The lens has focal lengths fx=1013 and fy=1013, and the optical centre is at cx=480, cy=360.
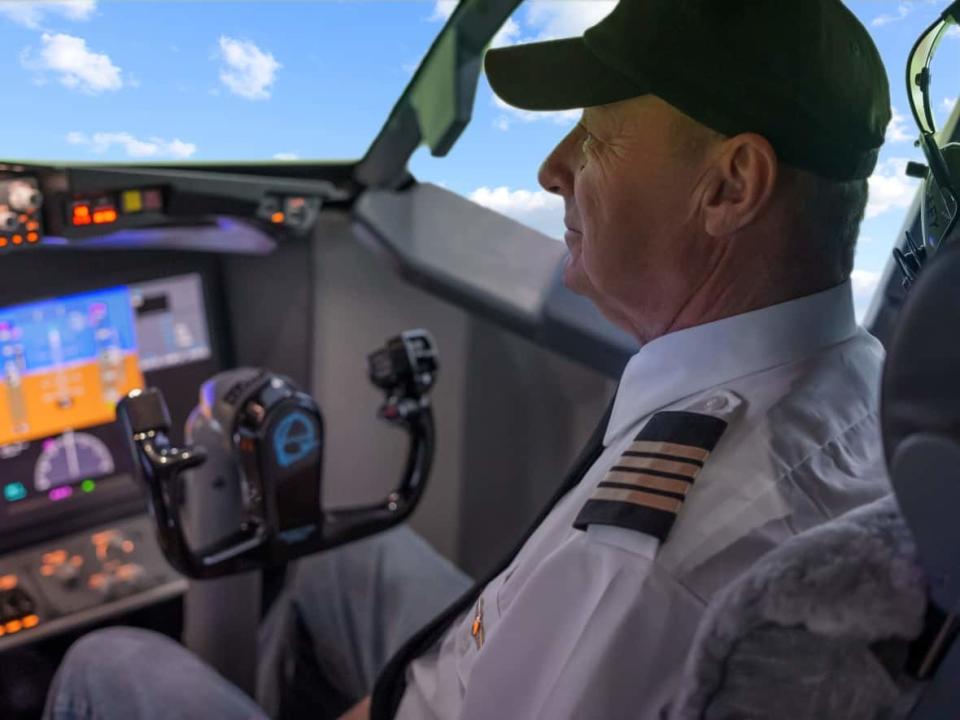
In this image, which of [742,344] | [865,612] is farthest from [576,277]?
[865,612]

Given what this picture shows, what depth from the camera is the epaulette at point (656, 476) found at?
857 mm

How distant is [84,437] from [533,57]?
5.21 ft

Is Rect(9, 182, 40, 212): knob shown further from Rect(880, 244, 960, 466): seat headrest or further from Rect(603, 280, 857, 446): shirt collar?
Rect(880, 244, 960, 466): seat headrest

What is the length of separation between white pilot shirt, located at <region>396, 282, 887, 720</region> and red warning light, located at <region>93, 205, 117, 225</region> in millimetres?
1277

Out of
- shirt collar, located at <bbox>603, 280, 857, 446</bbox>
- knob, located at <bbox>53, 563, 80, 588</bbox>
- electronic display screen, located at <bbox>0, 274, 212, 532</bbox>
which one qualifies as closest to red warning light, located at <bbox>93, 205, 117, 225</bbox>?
electronic display screen, located at <bbox>0, 274, 212, 532</bbox>

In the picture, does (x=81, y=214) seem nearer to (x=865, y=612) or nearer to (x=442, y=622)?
(x=442, y=622)

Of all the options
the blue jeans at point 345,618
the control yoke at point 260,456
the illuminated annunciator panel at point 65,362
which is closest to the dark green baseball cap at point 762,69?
the control yoke at point 260,456

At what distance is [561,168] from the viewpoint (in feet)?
3.75

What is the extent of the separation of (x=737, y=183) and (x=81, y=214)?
145 cm

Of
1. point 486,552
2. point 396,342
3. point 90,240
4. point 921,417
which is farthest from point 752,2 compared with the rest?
point 486,552

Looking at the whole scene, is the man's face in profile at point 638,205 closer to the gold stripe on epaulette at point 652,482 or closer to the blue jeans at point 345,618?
the gold stripe on epaulette at point 652,482

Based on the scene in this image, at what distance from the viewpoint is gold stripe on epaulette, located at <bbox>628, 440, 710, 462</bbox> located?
90 cm

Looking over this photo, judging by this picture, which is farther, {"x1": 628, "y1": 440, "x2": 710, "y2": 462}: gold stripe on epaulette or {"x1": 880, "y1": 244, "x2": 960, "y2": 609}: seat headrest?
{"x1": 628, "y1": 440, "x2": 710, "y2": 462}: gold stripe on epaulette

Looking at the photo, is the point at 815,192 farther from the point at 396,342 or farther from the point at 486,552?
the point at 486,552
